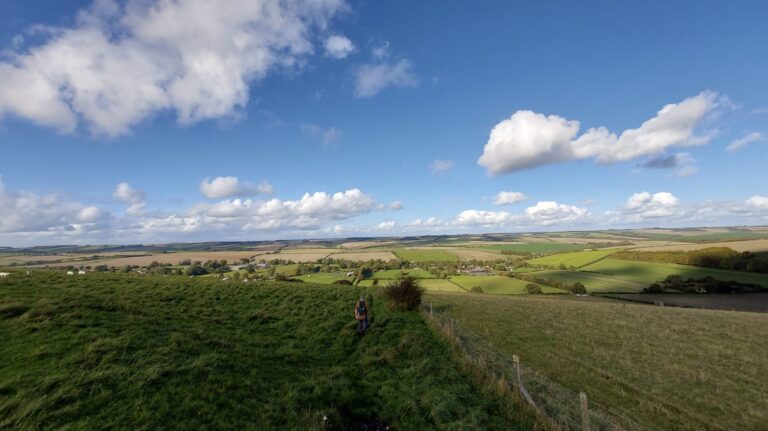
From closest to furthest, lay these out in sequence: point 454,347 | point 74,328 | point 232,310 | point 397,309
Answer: point 74,328 → point 454,347 → point 232,310 → point 397,309

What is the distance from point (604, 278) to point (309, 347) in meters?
A: 72.4

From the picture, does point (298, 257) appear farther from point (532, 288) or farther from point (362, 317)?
point (362, 317)

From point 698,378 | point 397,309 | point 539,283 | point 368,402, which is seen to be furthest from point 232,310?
point 539,283

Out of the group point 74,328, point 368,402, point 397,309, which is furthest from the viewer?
point 397,309

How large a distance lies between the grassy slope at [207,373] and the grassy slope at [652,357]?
7079 millimetres

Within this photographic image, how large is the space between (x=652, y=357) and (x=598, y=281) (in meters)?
52.9

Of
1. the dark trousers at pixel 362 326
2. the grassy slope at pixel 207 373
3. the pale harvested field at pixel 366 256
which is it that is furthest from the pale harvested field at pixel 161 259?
the dark trousers at pixel 362 326

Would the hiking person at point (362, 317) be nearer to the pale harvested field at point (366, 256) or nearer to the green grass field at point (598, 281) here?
the green grass field at point (598, 281)

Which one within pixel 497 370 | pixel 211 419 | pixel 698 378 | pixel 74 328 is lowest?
pixel 698 378

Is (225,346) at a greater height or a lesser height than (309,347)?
greater

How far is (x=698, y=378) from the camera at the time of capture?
15.3 m

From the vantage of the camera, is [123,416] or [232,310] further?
[232,310]

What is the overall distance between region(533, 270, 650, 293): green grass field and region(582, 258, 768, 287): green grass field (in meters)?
2.40

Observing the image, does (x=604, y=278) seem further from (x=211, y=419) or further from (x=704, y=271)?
(x=211, y=419)
